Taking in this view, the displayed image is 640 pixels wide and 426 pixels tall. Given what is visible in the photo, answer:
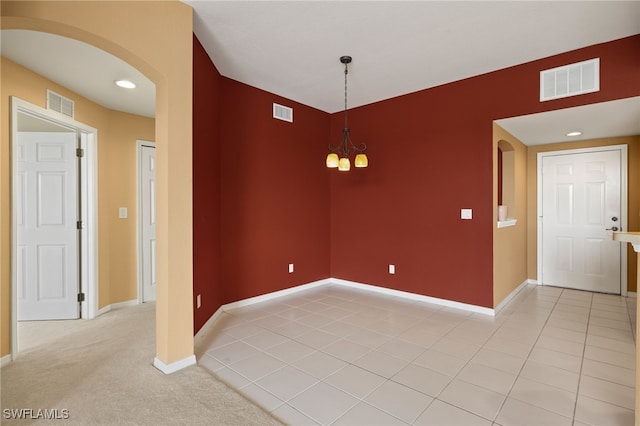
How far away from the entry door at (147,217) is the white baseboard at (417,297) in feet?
9.16

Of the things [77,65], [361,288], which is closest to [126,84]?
[77,65]

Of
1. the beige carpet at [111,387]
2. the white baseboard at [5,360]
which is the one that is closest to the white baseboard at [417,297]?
the beige carpet at [111,387]

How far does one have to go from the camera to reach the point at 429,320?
3.61 metres

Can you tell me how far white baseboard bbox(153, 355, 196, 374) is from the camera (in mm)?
2414

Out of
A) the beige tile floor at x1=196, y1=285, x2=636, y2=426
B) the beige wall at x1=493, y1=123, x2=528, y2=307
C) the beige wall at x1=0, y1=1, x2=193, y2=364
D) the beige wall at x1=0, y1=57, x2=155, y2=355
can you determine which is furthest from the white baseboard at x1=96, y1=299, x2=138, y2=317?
the beige wall at x1=493, y1=123, x2=528, y2=307

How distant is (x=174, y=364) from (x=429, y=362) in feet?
6.77

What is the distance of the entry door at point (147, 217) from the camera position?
433cm

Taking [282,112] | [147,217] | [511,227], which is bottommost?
Result: [511,227]

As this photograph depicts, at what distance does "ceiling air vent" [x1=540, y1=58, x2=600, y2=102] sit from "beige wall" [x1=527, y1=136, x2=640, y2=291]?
215cm

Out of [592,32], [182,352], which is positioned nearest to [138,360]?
[182,352]

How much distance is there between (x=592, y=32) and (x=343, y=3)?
7.72ft

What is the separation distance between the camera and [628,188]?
14.6 feet

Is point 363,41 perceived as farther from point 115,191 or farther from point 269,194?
point 115,191

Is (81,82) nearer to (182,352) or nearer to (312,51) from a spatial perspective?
(312,51)
